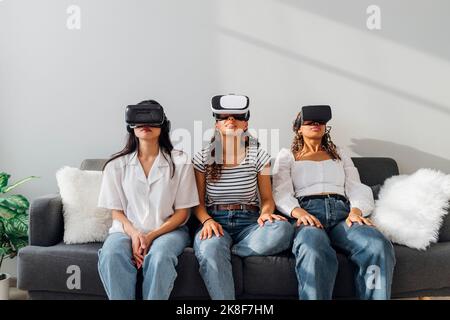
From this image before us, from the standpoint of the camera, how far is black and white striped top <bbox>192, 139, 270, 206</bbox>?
2.27 m

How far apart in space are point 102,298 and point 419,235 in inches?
55.9

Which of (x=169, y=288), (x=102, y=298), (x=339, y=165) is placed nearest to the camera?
(x=169, y=288)

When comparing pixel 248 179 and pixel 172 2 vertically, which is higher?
pixel 172 2

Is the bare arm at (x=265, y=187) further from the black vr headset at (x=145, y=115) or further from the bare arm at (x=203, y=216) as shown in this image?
the black vr headset at (x=145, y=115)

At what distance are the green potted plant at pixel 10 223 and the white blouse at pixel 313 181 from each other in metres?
1.27

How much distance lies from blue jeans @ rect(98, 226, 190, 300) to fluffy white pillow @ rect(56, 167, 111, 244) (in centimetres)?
28

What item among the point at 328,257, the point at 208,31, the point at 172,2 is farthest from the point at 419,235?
the point at 172,2

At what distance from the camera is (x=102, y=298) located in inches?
82.3

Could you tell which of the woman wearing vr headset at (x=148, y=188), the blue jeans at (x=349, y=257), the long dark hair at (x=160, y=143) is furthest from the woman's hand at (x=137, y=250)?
the blue jeans at (x=349, y=257)

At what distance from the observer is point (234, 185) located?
227 centimetres

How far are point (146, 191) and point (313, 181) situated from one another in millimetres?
824
